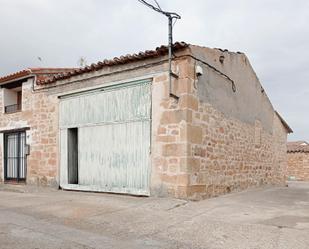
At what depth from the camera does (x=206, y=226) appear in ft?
18.0

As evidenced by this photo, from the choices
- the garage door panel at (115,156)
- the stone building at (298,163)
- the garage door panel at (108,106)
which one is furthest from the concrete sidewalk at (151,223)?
the stone building at (298,163)

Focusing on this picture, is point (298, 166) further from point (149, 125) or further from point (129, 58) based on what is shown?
point (129, 58)

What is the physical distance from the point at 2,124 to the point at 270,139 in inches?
435

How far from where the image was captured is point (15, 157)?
508 inches

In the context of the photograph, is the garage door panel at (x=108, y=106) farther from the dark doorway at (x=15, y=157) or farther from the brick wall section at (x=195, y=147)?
the dark doorway at (x=15, y=157)

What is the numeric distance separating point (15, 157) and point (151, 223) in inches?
347

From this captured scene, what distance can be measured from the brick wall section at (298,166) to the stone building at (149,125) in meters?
14.8

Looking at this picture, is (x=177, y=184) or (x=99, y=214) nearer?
(x=99, y=214)

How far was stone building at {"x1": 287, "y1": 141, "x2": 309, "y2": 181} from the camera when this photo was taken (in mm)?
25445

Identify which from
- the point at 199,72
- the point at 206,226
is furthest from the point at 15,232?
the point at 199,72

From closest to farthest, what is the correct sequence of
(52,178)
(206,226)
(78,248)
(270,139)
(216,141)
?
(78,248), (206,226), (216,141), (52,178), (270,139)

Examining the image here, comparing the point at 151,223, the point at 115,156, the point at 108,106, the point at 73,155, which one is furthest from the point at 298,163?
the point at 151,223

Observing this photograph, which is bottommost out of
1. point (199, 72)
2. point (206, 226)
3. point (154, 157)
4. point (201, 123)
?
point (206, 226)

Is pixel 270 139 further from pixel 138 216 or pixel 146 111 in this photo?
pixel 138 216
